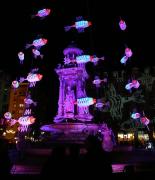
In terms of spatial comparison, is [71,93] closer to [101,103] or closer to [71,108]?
[71,108]

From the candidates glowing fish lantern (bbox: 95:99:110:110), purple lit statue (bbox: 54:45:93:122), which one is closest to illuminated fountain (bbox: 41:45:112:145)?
purple lit statue (bbox: 54:45:93:122)

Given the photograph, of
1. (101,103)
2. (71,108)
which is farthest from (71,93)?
(101,103)

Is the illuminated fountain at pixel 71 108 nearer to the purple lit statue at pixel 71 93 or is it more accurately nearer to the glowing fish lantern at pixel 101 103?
the purple lit statue at pixel 71 93

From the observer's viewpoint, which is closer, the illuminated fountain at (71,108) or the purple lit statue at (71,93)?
the illuminated fountain at (71,108)

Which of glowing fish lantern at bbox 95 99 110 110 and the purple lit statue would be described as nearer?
the purple lit statue

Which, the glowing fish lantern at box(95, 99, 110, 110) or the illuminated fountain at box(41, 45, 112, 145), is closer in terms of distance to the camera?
the illuminated fountain at box(41, 45, 112, 145)

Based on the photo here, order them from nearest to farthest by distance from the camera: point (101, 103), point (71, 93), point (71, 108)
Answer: point (71, 108), point (71, 93), point (101, 103)

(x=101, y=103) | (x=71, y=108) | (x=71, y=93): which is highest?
(x=71, y=93)

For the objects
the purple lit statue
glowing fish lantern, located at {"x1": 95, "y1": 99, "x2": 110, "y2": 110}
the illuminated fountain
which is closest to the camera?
the illuminated fountain

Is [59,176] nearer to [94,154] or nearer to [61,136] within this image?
[94,154]

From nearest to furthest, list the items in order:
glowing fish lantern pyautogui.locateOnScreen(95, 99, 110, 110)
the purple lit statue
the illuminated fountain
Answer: the illuminated fountain → the purple lit statue → glowing fish lantern pyautogui.locateOnScreen(95, 99, 110, 110)

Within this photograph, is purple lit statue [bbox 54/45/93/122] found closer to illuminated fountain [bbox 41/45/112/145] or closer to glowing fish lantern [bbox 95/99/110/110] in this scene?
illuminated fountain [bbox 41/45/112/145]

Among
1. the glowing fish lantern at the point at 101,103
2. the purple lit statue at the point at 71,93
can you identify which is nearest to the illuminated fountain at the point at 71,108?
the purple lit statue at the point at 71,93

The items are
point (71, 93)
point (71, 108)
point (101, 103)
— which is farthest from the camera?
point (101, 103)
